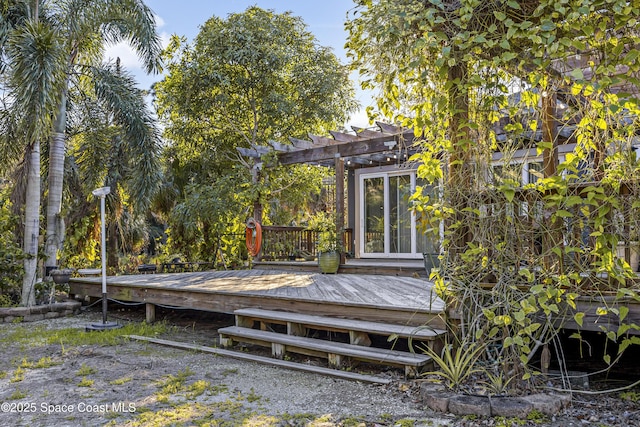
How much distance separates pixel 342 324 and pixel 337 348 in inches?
10.0

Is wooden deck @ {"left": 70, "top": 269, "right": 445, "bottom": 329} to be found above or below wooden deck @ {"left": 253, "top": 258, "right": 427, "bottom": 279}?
below

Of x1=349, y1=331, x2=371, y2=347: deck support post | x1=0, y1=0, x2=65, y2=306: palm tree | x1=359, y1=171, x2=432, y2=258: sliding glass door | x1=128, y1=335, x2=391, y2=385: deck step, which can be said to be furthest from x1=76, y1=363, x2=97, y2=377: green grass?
x1=359, y1=171, x2=432, y2=258: sliding glass door

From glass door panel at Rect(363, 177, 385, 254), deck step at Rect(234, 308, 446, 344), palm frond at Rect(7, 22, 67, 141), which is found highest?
Answer: palm frond at Rect(7, 22, 67, 141)

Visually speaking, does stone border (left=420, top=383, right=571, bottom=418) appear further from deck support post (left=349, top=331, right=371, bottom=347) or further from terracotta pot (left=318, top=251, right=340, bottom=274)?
terracotta pot (left=318, top=251, right=340, bottom=274)

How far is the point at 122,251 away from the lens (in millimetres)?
13281

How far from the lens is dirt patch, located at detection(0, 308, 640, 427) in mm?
3109

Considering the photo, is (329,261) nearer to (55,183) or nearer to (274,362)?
(274,362)

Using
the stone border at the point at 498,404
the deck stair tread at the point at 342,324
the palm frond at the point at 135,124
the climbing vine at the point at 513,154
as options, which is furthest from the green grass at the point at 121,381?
the palm frond at the point at 135,124

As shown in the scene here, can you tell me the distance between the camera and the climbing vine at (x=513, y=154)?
313 centimetres

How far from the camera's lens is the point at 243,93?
13.7 meters

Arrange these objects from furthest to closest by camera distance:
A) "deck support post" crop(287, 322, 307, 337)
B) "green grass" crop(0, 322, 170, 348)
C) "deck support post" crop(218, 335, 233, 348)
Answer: "green grass" crop(0, 322, 170, 348), "deck support post" crop(218, 335, 233, 348), "deck support post" crop(287, 322, 307, 337)

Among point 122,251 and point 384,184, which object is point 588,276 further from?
point 122,251

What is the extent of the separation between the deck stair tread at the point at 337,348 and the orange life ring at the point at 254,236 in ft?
12.1

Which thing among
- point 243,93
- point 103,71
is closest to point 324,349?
point 103,71
